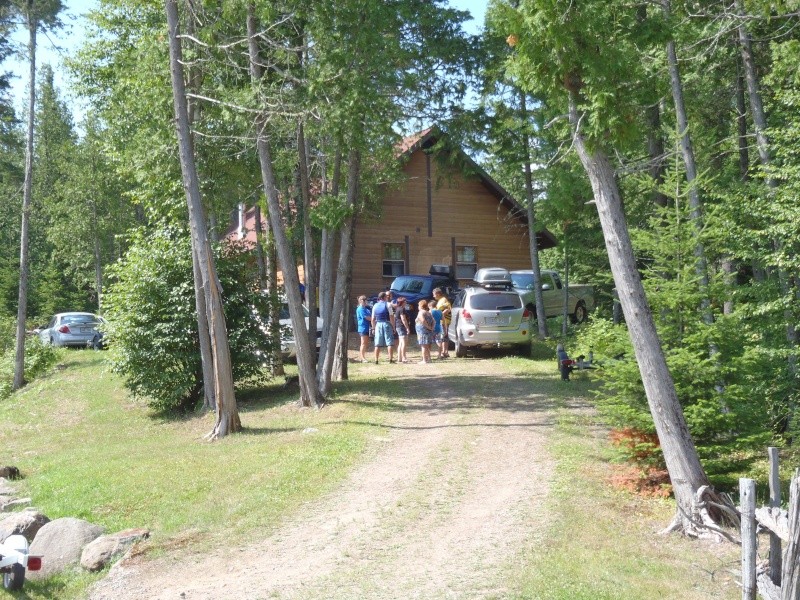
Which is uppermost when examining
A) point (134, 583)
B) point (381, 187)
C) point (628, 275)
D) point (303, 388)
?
point (381, 187)

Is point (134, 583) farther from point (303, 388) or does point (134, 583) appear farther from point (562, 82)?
point (303, 388)

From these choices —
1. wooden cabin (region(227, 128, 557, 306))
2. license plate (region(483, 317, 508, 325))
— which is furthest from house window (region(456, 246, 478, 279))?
license plate (region(483, 317, 508, 325))

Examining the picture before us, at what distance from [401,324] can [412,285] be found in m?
6.53

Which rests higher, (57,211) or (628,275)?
(57,211)

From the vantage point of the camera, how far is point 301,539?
981 centimetres

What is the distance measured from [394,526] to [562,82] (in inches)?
226

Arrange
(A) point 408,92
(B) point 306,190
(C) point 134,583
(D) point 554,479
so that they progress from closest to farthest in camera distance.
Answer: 1. (C) point 134,583
2. (D) point 554,479
3. (A) point 408,92
4. (B) point 306,190

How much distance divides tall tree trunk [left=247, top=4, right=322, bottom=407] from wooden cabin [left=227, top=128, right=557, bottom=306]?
14.1 m

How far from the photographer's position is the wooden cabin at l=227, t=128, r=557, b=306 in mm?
32906

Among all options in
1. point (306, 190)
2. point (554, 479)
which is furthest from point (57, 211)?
point (554, 479)

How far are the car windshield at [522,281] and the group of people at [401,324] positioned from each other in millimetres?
5861

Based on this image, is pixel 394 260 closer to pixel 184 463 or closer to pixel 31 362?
pixel 31 362

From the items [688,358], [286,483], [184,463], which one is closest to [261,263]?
[184,463]

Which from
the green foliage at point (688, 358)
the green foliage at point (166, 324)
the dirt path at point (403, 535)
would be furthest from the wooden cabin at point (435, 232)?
the green foliage at point (688, 358)
